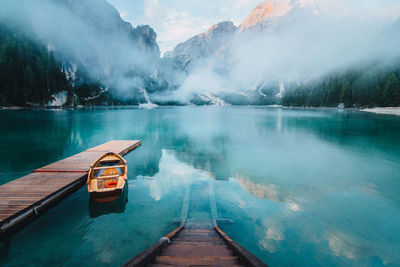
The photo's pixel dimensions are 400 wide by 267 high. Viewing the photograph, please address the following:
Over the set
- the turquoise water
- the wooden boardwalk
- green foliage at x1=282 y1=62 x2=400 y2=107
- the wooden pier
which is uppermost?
green foliage at x1=282 y1=62 x2=400 y2=107

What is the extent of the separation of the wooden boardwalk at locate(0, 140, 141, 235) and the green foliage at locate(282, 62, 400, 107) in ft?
516

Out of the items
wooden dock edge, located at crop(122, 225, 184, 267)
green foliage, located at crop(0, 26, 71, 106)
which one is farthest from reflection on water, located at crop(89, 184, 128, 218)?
green foliage, located at crop(0, 26, 71, 106)

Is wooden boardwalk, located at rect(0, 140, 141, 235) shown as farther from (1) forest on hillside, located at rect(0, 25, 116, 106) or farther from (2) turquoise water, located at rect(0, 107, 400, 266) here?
(1) forest on hillside, located at rect(0, 25, 116, 106)

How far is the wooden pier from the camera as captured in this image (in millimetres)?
5141

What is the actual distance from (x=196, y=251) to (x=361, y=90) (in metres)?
179

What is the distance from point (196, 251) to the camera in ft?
21.1

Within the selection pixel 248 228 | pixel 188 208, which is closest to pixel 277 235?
pixel 248 228

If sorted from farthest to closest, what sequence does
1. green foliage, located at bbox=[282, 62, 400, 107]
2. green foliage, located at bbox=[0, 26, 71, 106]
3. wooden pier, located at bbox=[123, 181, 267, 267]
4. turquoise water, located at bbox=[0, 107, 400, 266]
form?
green foliage, located at bbox=[282, 62, 400, 107] → green foliage, located at bbox=[0, 26, 71, 106] → turquoise water, located at bbox=[0, 107, 400, 266] → wooden pier, located at bbox=[123, 181, 267, 267]

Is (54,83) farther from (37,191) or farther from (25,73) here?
(37,191)

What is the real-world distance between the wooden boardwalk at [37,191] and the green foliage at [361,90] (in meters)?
157

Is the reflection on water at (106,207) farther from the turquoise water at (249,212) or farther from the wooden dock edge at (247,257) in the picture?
the wooden dock edge at (247,257)

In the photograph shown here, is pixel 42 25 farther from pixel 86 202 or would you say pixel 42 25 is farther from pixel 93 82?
pixel 86 202

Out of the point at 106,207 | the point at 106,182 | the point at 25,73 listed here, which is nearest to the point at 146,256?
the point at 106,207

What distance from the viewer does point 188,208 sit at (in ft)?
39.7
